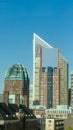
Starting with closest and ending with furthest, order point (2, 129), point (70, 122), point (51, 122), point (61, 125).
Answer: point (2, 129) → point (70, 122) → point (51, 122) → point (61, 125)

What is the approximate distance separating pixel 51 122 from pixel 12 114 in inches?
2593

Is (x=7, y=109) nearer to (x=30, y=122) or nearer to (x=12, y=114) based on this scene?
(x=12, y=114)

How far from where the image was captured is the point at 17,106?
92.3 m

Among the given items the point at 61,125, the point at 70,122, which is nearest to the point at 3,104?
the point at 70,122

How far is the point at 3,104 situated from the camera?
83312 mm

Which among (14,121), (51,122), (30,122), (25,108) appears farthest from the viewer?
(51,122)

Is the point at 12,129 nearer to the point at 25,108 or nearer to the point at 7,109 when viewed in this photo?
the point at 7,109

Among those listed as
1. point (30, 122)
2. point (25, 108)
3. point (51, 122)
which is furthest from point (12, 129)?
point (51, 122)

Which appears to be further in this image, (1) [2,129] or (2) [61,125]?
(2) [61,125]

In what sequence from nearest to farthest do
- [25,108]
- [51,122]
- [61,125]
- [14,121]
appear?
[14,121] → [25,108] → [51,122] → [61,125]

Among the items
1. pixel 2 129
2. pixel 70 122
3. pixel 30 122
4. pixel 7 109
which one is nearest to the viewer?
pixel 2 129

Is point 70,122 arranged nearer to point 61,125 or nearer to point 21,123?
point 61,125

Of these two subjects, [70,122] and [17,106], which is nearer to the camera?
[17,106]

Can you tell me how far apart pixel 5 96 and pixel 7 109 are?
450 centimetres
